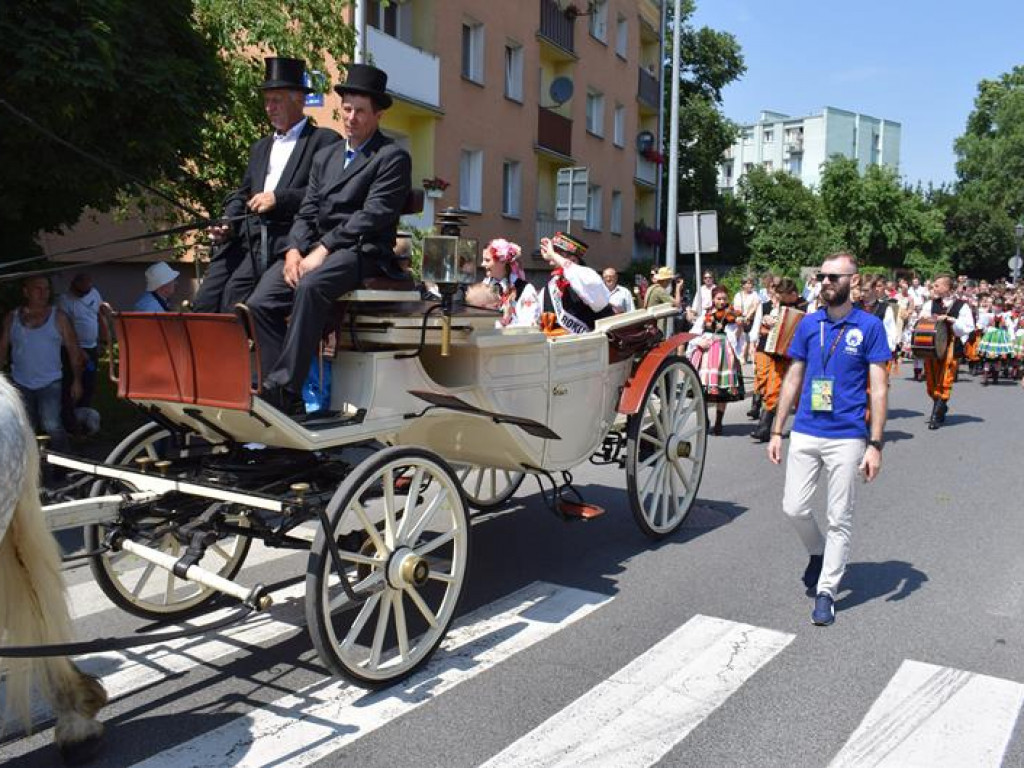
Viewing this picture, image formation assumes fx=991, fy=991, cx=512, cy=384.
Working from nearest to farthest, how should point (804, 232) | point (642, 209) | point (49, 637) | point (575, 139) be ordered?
point (49, 637), point (575, 139), point (642, 209), point (804, 232)

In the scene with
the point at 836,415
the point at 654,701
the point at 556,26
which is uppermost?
the point at 556,26

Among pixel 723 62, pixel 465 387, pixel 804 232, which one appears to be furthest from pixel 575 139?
pixel 465 387

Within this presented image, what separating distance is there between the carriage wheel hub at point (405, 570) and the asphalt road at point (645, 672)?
434mm

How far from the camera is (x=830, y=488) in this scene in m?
5.16

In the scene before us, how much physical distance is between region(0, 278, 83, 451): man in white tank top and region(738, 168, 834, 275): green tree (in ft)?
125

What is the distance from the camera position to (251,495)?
3875 mm

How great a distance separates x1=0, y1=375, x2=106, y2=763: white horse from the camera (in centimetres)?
306

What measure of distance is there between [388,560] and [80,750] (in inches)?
51.1

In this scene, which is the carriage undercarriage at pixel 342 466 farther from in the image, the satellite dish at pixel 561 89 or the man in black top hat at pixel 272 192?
the satellite dish at pixel 561 89

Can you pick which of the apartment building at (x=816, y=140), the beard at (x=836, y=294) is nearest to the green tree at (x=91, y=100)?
the beard at (x=836, y=294)

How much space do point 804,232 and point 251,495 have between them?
Answer: 44.0 meters

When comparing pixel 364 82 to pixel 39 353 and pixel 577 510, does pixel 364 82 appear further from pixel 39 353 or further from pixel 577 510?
pixel 39 353

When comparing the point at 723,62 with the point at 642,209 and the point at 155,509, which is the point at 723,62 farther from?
the point at 155,509

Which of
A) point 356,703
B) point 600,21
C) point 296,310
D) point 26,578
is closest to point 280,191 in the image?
point 296,310
